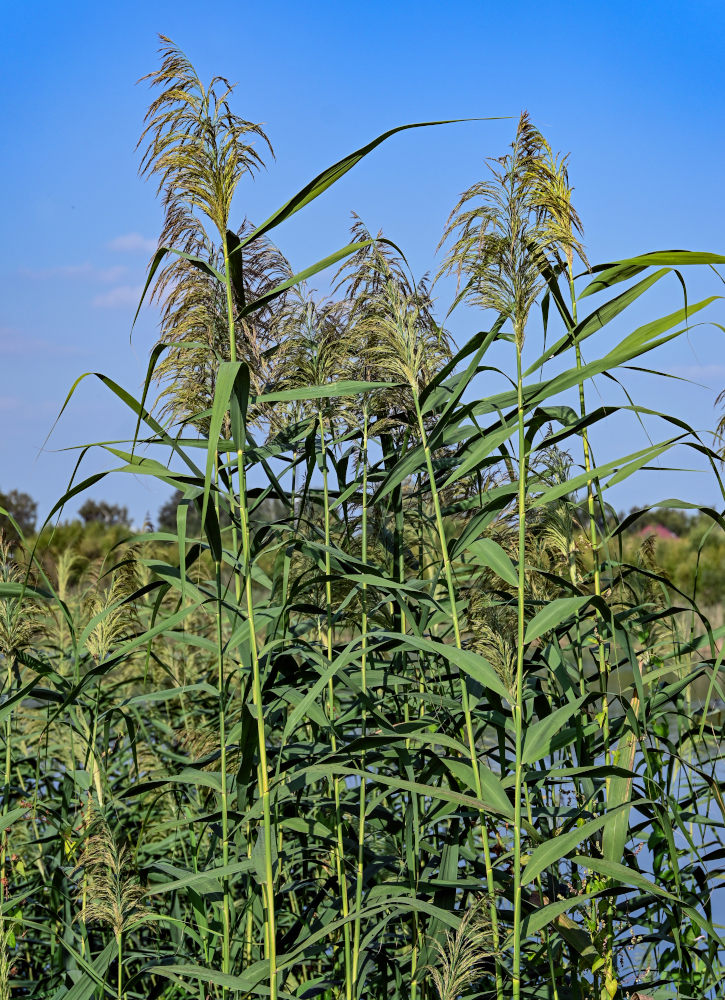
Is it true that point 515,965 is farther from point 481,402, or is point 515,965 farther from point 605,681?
point 481,402

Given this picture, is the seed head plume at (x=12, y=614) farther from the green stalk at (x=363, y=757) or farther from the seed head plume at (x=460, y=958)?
the seed head plume at (x=460, y=958)

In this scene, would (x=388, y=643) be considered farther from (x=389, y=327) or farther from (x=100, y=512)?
(x=100, y=512)

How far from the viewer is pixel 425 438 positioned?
218cm

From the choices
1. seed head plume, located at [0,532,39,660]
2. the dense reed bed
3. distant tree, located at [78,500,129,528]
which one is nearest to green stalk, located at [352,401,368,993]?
the dense reed bed

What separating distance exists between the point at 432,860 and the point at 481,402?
4.30ft

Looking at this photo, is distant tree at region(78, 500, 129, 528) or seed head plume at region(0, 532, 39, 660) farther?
distant tree at region(78, 500, 129, 528)

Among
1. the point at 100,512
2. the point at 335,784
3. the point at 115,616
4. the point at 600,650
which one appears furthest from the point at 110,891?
the point at 100,512

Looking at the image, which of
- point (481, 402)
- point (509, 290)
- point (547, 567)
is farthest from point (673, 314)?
point (547, 567)

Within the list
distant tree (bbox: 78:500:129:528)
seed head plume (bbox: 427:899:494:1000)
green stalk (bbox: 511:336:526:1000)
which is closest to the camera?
seed head plume (bbox: 427:899:494:1000)

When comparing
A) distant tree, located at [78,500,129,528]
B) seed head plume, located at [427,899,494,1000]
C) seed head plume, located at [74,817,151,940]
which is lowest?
seed head plume, located at [427,899,494,1000]

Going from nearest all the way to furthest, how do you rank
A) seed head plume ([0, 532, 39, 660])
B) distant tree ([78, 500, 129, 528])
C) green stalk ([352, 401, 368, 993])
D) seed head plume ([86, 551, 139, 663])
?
1. green stalk ([352, 401, 368, 993])
2. seed head plume ([0, 532, 39, 660])
3. seed head plume ([86, 551, 139, 663])
4. distant tree ([78, 500, 129, 528])

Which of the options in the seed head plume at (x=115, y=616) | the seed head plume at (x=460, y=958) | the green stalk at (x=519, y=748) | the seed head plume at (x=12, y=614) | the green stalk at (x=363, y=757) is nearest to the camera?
the seed head plume at (x=460, y=958)

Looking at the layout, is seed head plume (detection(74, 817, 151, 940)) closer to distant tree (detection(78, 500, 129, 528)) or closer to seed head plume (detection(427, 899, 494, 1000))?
seed head plume (detection(427, 899, 494, 1000))

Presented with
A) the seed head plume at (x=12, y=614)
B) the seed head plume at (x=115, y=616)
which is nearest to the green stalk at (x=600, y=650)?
the seed head plume at (x=115, y=616)
